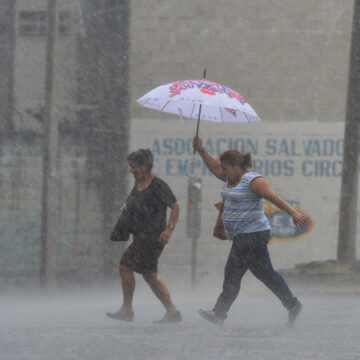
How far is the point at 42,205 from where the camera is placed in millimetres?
11188

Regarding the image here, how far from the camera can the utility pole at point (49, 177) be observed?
1091cm

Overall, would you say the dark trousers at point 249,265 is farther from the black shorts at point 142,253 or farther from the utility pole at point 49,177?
the utility pole at point 49,177

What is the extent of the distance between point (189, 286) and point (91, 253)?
1398 millimetres

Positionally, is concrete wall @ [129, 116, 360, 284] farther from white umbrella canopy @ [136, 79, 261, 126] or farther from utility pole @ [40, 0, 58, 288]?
white umbrella canopy @ [136, 79, 261, 126]

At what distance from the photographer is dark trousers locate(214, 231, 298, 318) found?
23.6 feet

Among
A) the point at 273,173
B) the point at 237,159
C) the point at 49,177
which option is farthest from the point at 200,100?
the point at 49,177

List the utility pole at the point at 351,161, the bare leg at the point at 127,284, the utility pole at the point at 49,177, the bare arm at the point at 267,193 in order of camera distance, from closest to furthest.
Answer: the bare arm at the point at 267,193, the bare leg at the point at 127,284, the utility pole at the point at 49,177, the utility pole at the point at 351,161

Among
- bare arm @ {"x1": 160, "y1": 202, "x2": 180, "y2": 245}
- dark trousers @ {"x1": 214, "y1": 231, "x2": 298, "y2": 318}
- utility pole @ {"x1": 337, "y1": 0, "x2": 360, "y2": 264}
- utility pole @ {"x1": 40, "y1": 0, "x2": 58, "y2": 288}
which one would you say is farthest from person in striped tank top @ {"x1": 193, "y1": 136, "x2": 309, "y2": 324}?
utility pole @ {"x1": 40, "y1": 0, "x2": 58, "y2": 288}

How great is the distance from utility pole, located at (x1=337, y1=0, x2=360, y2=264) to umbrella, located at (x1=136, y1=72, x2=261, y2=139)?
354 centimetres

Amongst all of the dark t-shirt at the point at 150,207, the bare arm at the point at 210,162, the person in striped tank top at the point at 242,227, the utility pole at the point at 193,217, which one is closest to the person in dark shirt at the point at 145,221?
the dark t-shirt at the point at 150,207

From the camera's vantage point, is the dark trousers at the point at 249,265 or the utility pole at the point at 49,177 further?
the utility pole at the point at 49,177

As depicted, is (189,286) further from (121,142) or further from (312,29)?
(312,29)

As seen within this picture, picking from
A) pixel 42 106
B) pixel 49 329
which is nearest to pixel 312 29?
pixel 42 106

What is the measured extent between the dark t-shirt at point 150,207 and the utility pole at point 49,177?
11.9 ft
